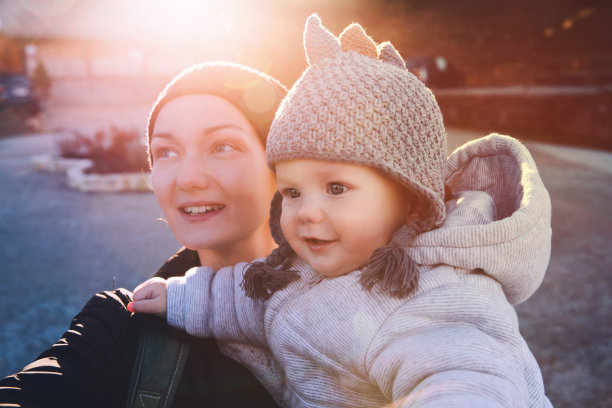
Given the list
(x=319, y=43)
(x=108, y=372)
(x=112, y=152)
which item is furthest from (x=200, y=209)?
(x=112, y=152)

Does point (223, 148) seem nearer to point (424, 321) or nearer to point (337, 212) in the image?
point (337, 212)

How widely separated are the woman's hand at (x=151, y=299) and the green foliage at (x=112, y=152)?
7022 millimetres

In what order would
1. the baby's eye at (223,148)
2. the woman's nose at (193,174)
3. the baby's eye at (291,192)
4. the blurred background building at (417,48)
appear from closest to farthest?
the baby's eye at (291,192), the woman's nose at (193,174), the baby's eye at (223,148), the blurred background building at (417,48)

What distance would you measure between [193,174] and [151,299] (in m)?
0.43

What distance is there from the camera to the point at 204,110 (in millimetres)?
1689

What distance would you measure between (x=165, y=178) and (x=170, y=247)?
3.84 meters

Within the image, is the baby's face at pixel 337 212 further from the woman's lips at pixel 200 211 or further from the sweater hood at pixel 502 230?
the woman's lips at pixel 200 211

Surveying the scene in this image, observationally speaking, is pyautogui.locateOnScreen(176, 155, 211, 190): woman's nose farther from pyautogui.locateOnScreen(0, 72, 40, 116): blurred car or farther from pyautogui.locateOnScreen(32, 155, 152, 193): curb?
pyautogui.locateOnScreen(0, 72, 40, 116): blurred car

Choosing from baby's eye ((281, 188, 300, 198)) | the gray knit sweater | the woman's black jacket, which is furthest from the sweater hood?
the woman's black jacket

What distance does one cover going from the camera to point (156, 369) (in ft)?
4.09

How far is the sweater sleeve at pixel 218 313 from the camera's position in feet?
4.56

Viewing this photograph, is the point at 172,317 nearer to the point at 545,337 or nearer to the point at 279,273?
the point at 279,273

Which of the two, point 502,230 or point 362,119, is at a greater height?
point 362,119

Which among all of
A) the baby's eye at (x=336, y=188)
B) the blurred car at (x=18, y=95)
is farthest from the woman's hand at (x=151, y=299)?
the blurred car at (x=18, y=95)
